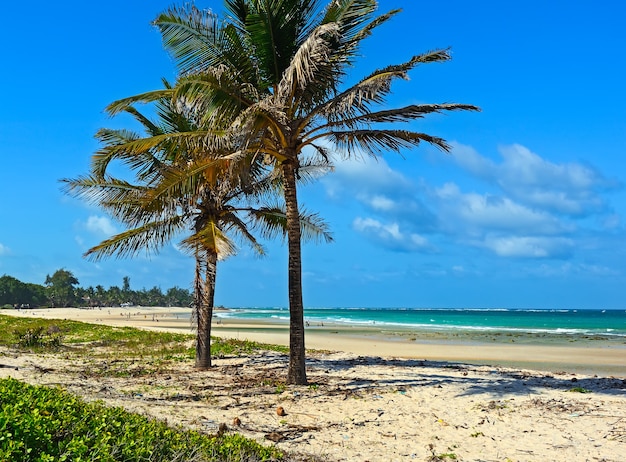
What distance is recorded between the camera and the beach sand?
22.8ft

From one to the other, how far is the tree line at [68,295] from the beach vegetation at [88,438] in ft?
275

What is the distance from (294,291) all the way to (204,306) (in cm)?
345

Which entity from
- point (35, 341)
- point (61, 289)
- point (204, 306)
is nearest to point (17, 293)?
point (61, 289)

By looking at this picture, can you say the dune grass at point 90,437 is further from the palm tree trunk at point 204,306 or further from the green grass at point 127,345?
the green grass at point 127,345

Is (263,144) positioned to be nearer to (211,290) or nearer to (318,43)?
Answer: (318,43)

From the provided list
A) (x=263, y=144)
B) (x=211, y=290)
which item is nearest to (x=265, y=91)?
(x=263, y=144)

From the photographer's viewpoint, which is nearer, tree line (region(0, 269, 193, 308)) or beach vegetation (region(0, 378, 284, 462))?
beach vegetation (region(0, 378, 284, 462))

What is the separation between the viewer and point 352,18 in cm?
1059

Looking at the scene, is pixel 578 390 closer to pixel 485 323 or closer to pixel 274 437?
pixel 274 437

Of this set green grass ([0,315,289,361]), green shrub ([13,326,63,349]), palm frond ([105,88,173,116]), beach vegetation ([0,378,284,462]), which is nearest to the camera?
beach vegetation ([0,378,284,462])

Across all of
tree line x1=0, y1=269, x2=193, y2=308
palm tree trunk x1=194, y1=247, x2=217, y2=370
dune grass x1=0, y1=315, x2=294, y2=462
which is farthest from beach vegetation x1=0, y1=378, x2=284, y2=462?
tree line x1=0, y1=269, x2=193, y2=308

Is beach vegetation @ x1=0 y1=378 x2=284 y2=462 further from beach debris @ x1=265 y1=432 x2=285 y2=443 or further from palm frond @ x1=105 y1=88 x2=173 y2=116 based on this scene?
palm frond @ x1=105 y1=88 x2=173 y2=116

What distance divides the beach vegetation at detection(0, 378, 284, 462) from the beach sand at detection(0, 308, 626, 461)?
6.21 feet

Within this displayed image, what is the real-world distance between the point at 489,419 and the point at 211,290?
288 inches
